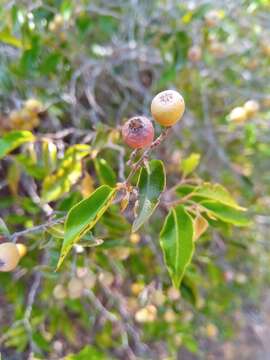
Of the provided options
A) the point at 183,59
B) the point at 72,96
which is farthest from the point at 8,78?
the point at 183,59

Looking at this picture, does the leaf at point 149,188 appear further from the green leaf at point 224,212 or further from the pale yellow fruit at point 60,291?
the pale yellow fruit at point 60,291

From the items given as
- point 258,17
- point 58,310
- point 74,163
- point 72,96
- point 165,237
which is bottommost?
point 58,310

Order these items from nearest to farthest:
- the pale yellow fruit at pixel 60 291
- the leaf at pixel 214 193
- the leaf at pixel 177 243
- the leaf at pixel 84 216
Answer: the leaf at pixel 84 216, the leaf at pixel 177 243, the leaf at pixel 214 193, the pale yellow fruit at pixel 60 291

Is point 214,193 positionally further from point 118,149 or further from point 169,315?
point 169,315

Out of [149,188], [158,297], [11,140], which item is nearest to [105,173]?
[11,140]

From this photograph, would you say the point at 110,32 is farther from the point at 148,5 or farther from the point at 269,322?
the point at 269,322

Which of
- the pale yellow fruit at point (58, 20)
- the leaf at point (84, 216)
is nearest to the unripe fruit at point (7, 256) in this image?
the leaf at point (84, 216)
